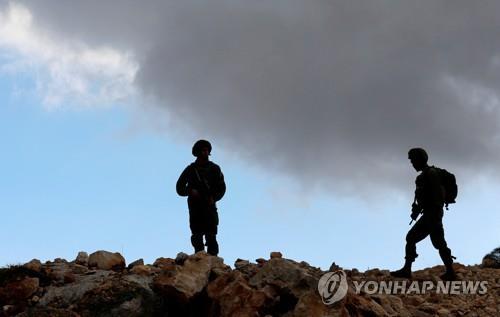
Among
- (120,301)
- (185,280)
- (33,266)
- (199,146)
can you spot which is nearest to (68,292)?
(120,301)

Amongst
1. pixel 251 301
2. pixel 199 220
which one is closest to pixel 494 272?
pixel 199 220

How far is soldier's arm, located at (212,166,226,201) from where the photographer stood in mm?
13211

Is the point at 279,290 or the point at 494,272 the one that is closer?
the point at 279,290

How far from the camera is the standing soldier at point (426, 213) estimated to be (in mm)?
12953

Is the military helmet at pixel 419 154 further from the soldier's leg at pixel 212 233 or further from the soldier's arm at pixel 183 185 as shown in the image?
the soldier's arm at pixel 183 185

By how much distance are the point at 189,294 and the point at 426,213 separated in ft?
18.9

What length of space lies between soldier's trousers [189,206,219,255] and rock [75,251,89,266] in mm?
2136

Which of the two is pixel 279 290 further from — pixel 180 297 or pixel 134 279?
pixel 134 279

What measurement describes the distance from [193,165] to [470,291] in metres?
6.13

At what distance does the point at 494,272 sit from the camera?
14984 mm

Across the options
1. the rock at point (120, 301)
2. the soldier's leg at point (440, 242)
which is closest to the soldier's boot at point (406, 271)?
the soldier's leg at point (440, 242)

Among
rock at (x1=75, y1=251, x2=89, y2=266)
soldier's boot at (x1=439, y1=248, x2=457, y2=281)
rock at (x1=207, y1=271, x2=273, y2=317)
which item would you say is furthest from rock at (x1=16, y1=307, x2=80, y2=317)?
soldier's boot at (x1=439, y1=248, x2=457, y2=281)

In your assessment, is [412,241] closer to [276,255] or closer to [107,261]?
[276,255]

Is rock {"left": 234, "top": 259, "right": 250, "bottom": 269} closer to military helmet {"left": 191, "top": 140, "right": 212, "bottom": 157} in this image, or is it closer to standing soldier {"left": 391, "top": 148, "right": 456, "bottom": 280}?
military helmet {"left": 191, "top": 140, "right": 212, "bottom": 157}
